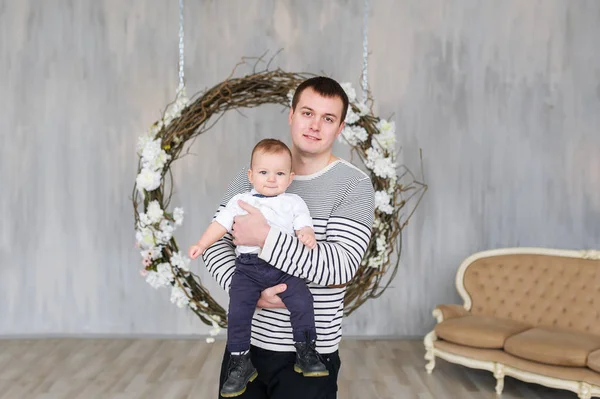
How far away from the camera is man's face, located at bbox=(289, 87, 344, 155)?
1757 mm

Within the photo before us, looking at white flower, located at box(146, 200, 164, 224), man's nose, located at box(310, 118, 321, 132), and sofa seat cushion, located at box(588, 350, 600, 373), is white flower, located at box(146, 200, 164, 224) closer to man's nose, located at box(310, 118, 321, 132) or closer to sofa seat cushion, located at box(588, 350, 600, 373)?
man's nose, located at box(310, 118, 321, 132)

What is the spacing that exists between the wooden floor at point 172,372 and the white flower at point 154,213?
4.11 ft

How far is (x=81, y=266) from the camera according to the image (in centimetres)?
555

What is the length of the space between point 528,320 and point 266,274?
11.2ft

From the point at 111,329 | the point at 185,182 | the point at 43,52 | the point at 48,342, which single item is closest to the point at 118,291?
the point at 111,329

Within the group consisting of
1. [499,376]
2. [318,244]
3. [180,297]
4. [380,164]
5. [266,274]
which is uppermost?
[380,164]

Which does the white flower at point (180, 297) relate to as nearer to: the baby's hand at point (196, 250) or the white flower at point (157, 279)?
the white flower at point (157, 279)

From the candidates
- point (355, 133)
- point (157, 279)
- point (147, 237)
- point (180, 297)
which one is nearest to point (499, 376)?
point (355, 133)

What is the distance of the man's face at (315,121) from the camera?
5.76 feet

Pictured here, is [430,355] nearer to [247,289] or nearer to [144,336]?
[144,336]

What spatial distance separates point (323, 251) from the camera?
167cm

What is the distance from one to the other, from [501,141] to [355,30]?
1.59 meters

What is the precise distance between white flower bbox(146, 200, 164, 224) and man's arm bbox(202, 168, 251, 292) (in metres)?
1.56

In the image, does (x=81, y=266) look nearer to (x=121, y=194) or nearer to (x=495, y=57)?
(x=121, y=194)
